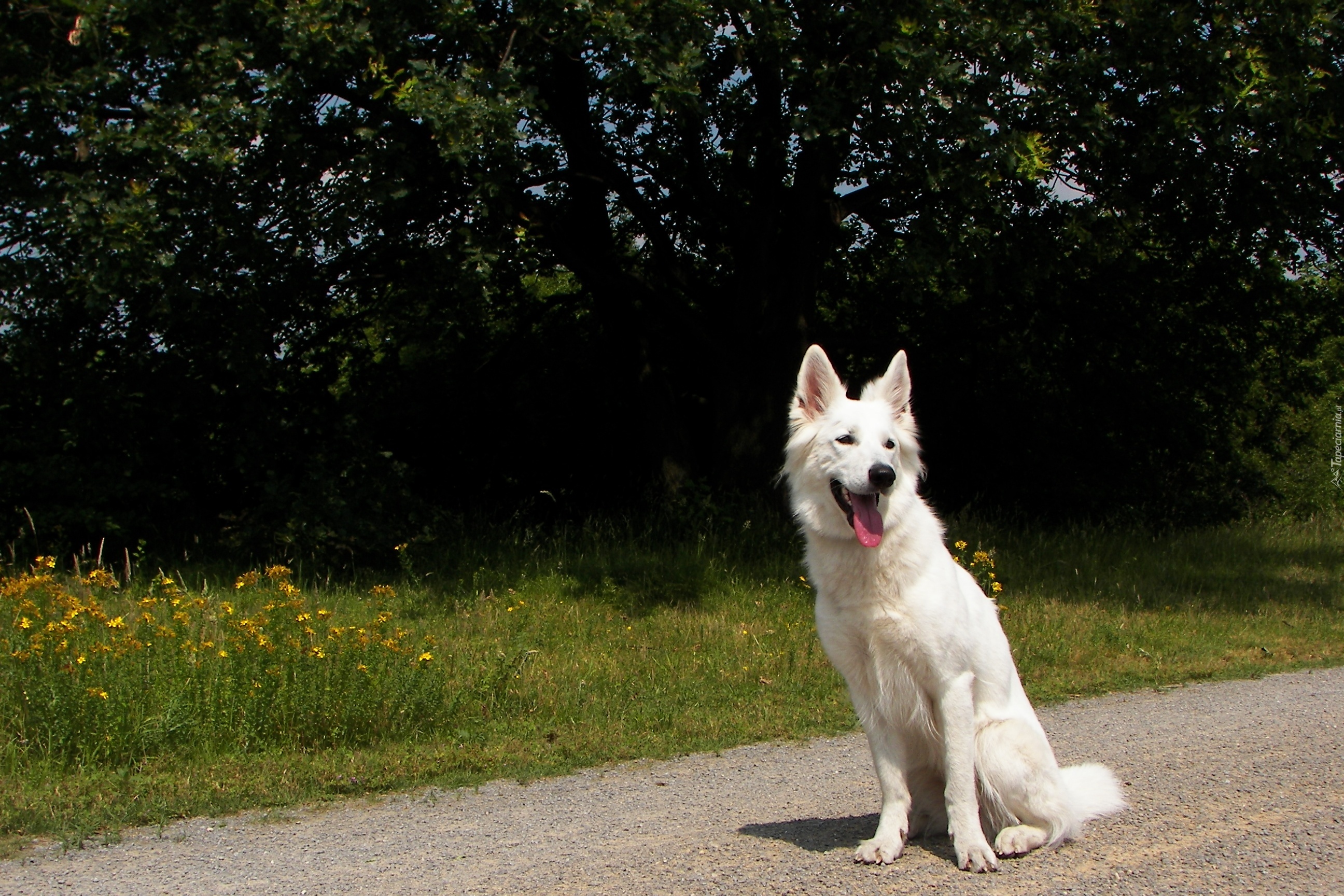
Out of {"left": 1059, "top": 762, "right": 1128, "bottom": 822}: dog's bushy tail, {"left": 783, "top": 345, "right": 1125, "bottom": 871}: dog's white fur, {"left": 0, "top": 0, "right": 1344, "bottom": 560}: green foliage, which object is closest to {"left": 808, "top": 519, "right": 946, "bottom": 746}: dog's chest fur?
{"left": 783, "top": 345, "right": 1125, "bottom": 871}: dog's white fur

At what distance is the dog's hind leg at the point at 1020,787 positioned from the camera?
4762 millimetres

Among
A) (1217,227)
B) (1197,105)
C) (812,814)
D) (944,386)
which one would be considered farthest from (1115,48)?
(812,814)

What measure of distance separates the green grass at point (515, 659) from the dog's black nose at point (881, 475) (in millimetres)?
2719

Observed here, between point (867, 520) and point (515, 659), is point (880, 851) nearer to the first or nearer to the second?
point (867, 520)

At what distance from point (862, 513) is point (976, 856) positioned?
1401mm

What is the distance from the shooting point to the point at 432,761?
21.0 ft

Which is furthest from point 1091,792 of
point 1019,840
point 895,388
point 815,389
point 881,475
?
point 815,389

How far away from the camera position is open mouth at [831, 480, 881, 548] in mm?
4836

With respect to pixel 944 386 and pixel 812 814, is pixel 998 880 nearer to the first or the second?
pixel 812 814

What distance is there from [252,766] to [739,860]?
2.81m

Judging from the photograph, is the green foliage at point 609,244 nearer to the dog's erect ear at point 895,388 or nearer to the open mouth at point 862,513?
the dog's erect ear at point 895,388

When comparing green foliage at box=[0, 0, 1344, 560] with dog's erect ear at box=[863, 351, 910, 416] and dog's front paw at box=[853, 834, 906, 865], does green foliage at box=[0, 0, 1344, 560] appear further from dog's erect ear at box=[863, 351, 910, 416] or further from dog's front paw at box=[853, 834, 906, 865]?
dog's front paw at box=[853, 834, 906, 865]

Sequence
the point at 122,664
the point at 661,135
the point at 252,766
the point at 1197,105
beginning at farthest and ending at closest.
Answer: the point at 661,135, the point at 1197,105, the point at 122,664, the point at 252,766

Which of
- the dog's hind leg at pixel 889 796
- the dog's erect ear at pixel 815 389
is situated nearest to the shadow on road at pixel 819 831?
the dog's hind leg at pixel 889 796
